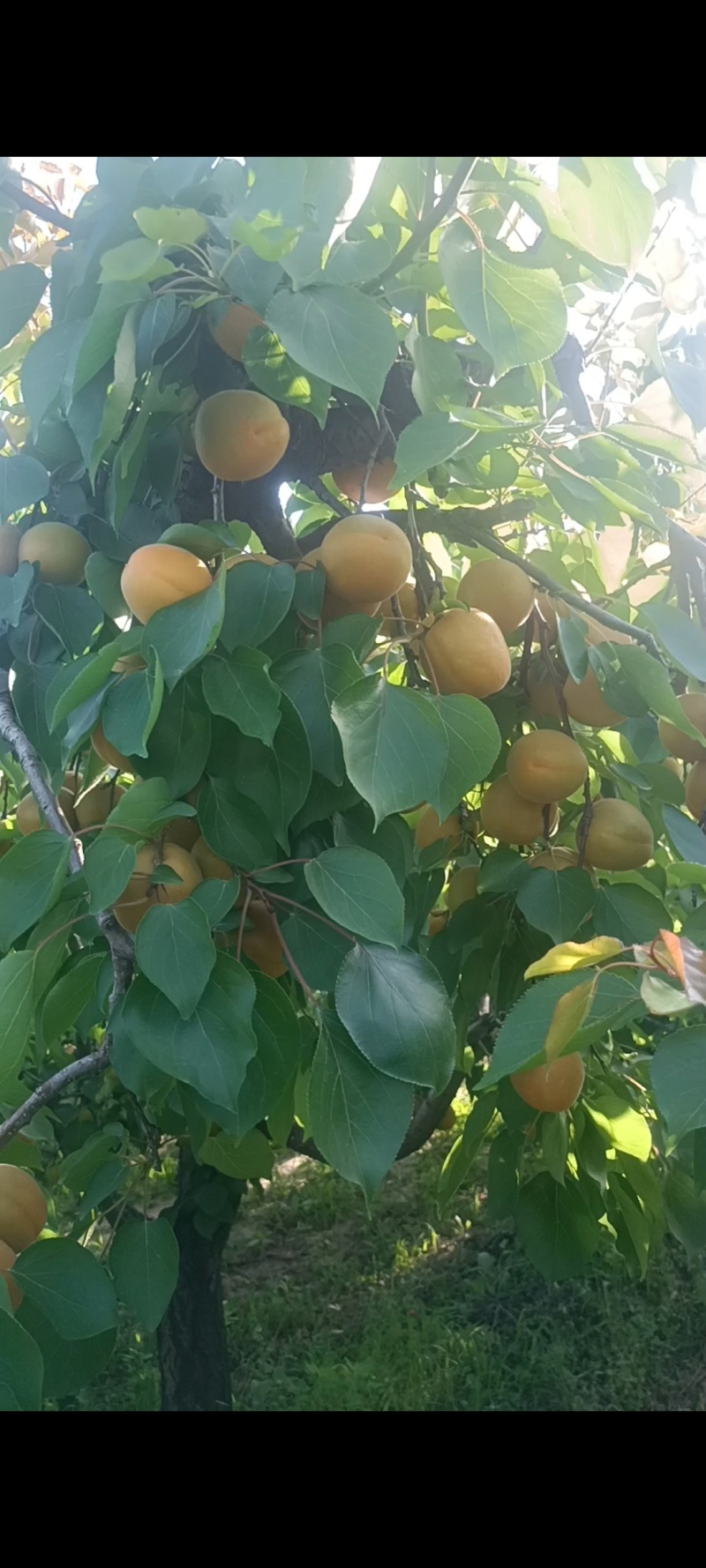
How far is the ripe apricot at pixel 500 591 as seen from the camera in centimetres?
89

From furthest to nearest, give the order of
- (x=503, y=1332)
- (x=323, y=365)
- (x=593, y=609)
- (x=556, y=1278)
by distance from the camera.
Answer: (x=503, y=1332) → (x=556, y=1278) → (x=593, y=609) → (x=323, y=365)

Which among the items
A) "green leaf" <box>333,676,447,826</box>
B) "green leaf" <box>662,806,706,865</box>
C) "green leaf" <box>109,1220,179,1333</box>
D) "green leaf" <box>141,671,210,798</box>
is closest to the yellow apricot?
"green leaf" <box>662,806,706,865</box>

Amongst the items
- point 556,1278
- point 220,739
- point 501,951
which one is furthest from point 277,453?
point 556,1278

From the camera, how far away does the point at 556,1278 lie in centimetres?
108

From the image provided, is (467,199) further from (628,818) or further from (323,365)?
(628,818)

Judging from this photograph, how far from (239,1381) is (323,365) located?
2.43 meters

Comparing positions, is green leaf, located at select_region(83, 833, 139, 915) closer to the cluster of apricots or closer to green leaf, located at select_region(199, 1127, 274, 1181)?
the cluster of apricots

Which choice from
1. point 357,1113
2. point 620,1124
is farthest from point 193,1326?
point 357,1113

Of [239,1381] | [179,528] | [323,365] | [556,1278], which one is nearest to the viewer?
[323,365]

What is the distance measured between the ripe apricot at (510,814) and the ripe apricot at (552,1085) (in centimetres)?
19

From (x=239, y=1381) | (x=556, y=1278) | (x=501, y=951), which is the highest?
(x=501, y=951)

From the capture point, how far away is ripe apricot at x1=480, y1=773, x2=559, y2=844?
95cm

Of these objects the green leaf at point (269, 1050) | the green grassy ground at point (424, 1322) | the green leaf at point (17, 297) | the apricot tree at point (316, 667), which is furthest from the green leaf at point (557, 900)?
the green grassy ground at point (424, 1322)

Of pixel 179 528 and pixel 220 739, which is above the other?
pixel 179 528
